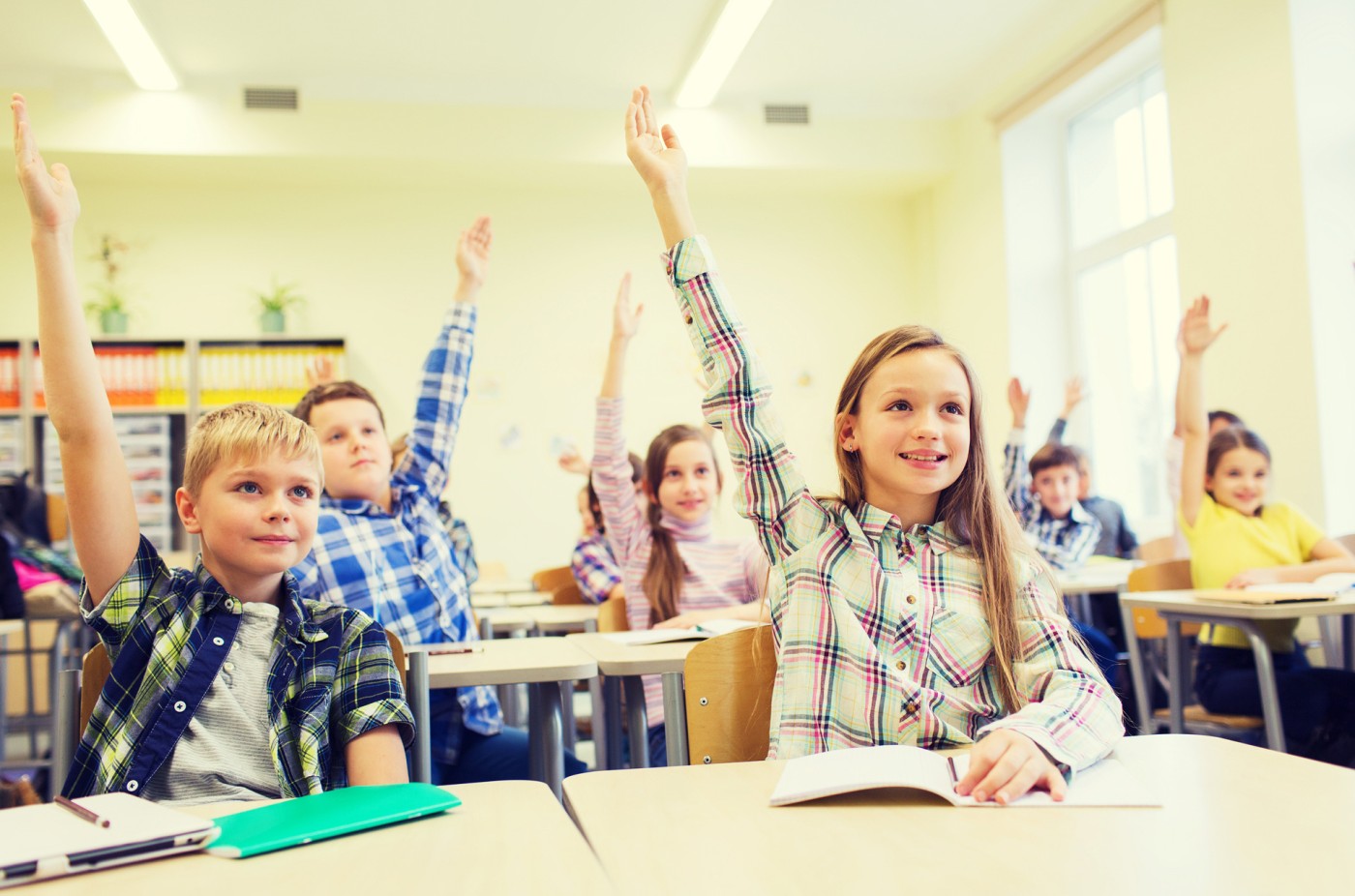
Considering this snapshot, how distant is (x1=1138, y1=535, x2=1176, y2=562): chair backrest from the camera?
4.26 meters

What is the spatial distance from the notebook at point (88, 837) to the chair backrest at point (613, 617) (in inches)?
63.2

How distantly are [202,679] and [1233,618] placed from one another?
2.25 m

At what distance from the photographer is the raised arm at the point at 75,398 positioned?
1188 mm

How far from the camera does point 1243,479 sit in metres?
3.28

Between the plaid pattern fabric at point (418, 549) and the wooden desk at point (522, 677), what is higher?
the plaid pattern fabric at point (418, 549)

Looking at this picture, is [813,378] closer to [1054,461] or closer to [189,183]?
[1054,461]

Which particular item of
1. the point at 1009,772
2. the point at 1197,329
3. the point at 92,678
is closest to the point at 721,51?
the point at 1197,329

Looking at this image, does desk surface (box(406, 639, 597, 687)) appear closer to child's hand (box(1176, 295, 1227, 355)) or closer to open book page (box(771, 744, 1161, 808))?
open book page (box(771, 744, 1161, 808))

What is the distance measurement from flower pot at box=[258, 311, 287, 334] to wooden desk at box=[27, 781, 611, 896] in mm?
5502

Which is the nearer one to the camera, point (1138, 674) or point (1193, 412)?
point (1138, 674)

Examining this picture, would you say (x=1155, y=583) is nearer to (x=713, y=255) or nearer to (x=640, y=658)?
(x=713, y=255)

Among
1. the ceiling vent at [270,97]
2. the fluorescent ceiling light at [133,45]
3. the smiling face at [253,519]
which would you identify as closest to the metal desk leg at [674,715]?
the smiling face at [253,519]

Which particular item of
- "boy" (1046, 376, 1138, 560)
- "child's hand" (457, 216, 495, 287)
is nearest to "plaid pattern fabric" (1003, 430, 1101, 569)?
"boy" (1046, 376, 1138, 560)

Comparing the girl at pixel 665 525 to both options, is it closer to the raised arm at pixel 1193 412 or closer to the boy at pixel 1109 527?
the raised arm at pixel 1193 412
